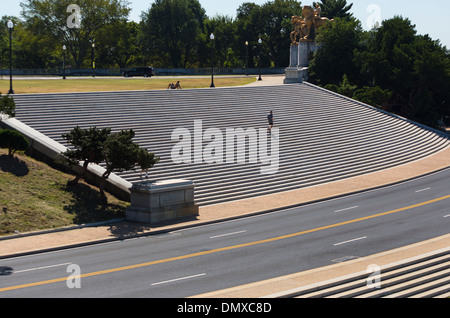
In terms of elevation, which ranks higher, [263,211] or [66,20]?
[66,20]

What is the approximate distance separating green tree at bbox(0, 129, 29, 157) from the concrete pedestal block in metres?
6.89

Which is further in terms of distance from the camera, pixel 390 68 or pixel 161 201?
pixel 390 68

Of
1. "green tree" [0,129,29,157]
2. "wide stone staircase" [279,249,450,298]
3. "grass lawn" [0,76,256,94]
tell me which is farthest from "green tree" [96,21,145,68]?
"wide stone staircase" [279,249,450,298]

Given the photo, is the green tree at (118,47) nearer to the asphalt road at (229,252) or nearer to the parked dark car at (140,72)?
the parked dark car at (140,72)

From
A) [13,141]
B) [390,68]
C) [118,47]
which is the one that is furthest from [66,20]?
[13,141]

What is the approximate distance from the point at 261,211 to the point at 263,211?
0.41 feet

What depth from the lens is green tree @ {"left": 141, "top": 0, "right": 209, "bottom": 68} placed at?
106250mm

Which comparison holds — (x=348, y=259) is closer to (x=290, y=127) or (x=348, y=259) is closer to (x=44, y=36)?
(x=290, y=127)

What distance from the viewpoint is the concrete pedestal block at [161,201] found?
2983 cm

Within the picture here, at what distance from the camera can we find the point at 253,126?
4759cm

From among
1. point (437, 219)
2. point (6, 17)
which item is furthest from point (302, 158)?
point (6, 17)

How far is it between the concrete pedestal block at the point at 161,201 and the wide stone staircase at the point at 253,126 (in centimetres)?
313

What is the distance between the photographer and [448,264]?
75.4 feet

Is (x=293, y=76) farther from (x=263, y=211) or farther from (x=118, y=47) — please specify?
(x=118, y=47)
